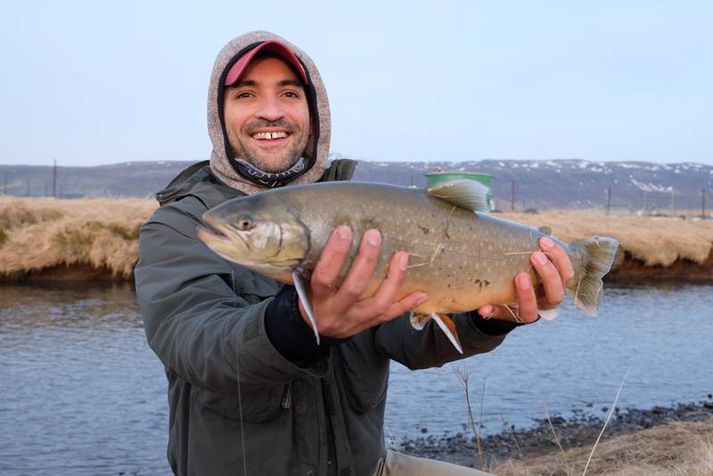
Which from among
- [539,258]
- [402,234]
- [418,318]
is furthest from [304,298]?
[539,258]

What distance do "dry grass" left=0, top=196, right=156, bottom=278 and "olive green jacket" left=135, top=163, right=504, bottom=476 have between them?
2182cm

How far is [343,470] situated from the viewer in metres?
3.47

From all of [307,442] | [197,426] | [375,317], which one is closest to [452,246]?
[375,317]

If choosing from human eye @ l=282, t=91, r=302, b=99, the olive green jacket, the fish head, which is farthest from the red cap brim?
the fish head

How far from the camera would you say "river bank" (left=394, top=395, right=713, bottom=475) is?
30.0 feet

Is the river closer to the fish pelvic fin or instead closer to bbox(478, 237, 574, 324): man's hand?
bbox(478, 237, 574, 324): man's hand

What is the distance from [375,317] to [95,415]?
1061cm

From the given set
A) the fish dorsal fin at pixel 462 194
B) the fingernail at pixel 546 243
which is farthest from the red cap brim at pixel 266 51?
the fingernail at pixel 546 243

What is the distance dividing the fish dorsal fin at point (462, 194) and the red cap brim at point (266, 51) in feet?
3.94

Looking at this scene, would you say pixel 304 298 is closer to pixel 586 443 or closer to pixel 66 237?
pixel 586 443

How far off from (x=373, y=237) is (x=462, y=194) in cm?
62

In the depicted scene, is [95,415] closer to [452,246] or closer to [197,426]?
[197,426]

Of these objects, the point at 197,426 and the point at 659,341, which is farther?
the point at 659,341

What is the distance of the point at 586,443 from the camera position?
38.0 ft
